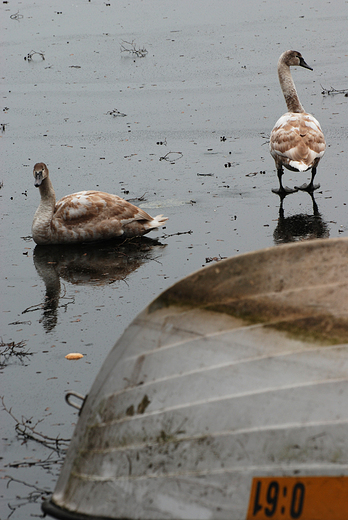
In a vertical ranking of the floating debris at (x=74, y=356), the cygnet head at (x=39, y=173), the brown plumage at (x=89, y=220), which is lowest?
the floating debris at (x=74, y=356)

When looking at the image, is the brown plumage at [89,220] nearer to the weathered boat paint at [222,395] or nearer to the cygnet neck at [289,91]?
the cygnet neck at [289,91]

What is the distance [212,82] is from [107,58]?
4.25m

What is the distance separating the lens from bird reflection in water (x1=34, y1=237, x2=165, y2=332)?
7.11 meters

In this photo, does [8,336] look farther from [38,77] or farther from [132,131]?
[38,77]

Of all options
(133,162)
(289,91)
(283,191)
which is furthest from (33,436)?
(289,91)

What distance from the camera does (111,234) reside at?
8227 mm

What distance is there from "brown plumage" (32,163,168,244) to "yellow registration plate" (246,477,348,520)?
5.57 meters

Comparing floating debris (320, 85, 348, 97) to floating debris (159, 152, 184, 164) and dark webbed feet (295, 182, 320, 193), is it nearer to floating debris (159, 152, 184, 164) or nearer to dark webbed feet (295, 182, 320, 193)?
floating debris (159, 152, 184, 164)

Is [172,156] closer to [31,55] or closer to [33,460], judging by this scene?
→ [33,460]

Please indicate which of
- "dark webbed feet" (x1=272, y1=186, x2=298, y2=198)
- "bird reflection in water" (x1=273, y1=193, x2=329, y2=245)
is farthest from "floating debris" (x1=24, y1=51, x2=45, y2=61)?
"bird reflection in water" (x1=273, y1=193, x2=329, y2=245)

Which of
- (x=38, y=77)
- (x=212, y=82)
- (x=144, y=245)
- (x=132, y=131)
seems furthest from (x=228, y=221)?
(x=38, y=77)

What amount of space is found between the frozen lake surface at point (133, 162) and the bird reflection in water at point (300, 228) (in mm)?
31

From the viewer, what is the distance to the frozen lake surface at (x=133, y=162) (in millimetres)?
5602

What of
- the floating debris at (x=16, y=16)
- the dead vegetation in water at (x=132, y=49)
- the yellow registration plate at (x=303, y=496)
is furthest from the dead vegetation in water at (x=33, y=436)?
the floating debris at (x=16, y=16)
